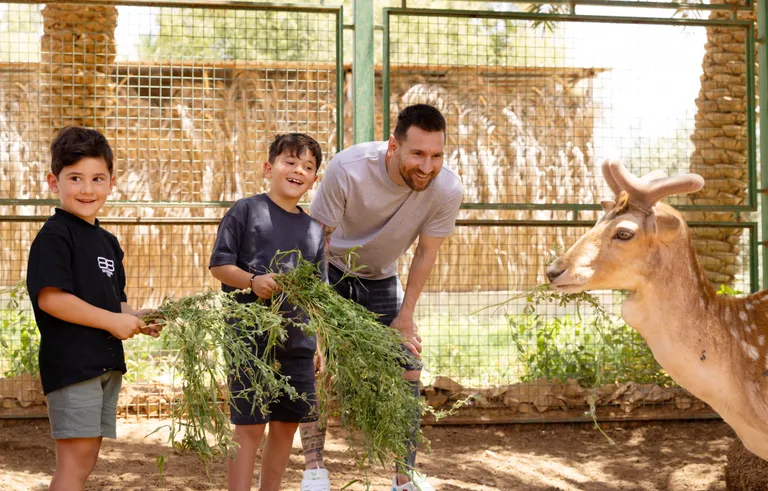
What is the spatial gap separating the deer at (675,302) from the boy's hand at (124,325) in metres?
1.95

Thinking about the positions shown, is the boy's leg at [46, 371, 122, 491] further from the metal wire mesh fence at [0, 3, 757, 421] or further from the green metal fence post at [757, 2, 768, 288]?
the green metal fence post at [757, 2, 768, 288]

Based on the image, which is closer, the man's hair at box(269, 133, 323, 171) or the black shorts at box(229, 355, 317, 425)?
the black shorts at box(229, 355, 317, 425)

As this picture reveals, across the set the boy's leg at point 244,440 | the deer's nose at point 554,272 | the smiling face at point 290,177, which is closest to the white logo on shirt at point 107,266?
the boy's leg at point 244,440

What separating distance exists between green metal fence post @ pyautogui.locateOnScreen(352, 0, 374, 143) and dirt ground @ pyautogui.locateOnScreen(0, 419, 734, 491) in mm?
2286

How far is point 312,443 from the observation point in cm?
421

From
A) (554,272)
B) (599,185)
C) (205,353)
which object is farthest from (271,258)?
(599,185)

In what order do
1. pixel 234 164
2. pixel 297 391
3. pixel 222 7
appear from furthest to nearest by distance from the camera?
pixel 234 164 → pixel 222 7 → pixel 297 391

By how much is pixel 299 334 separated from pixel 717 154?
5136mm

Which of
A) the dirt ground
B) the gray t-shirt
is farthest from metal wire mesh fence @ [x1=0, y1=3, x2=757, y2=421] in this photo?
the gray t-shirt

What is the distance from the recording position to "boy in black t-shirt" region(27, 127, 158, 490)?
3.22m

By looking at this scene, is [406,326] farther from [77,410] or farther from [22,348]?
[22,348]

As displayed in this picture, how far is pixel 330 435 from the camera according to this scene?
256 inches

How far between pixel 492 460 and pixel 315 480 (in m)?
2.19

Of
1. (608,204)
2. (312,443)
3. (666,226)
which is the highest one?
(608,204)
